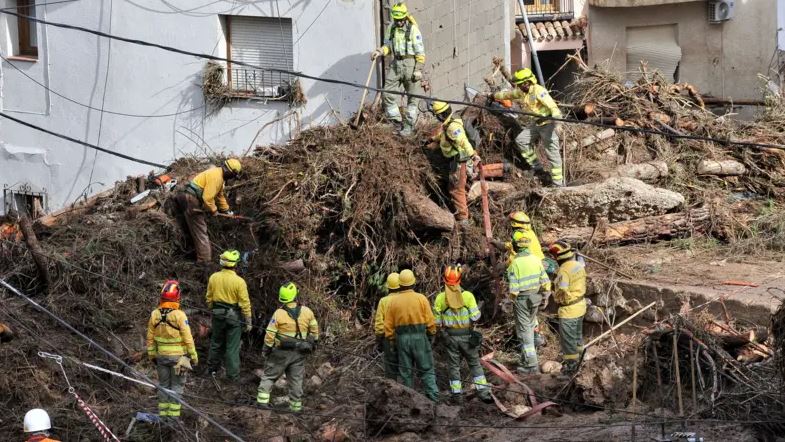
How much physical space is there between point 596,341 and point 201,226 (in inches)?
217

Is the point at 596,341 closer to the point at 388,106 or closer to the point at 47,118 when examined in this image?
the point at 388,106

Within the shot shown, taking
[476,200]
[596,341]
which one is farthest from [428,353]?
[476,200]

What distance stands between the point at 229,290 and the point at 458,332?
9.17 ft

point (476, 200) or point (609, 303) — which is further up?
point (476, 200)

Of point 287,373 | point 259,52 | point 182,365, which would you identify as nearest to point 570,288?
point 287,373

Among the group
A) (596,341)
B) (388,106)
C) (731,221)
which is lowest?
(596,341)

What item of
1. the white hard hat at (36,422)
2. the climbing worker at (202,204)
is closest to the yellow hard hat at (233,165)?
the climbing worker at (202,204)

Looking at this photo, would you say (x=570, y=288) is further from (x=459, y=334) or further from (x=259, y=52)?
(x=259, y=52)

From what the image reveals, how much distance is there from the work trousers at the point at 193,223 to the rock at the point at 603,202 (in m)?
4.63

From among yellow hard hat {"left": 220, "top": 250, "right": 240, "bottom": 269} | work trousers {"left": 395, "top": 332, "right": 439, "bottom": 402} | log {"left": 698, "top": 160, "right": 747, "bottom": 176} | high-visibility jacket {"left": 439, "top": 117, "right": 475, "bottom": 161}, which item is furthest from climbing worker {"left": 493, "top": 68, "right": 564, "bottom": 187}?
yellow hard hat {"left": 220, "top": 250, "right": 240, "bottom": 269}

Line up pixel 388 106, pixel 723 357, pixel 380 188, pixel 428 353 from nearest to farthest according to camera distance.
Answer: pixel 723 357 → pixel 428 353 → pixel 380 188 → pixel 388 106

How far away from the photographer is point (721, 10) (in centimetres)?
2192

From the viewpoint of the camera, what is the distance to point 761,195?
1812cm

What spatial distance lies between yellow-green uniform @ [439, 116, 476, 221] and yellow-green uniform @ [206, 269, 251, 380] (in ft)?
11.1
